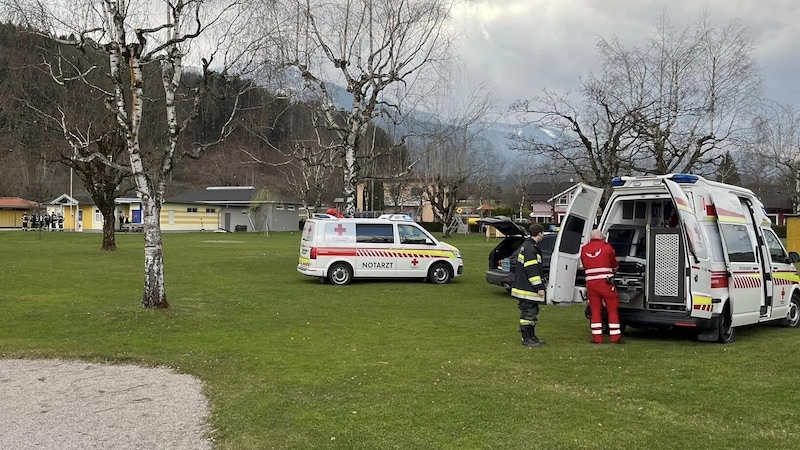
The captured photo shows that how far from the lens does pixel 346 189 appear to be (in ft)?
77.1

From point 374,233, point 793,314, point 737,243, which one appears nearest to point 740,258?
point 737,243

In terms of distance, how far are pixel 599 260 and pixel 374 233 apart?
10.2 m

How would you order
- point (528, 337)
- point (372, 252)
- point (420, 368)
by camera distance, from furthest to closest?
point (372, 252) < point (528, 337) < point (420, 368)

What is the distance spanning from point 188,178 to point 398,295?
95.6 metres

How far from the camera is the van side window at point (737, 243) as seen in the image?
10.4 meters

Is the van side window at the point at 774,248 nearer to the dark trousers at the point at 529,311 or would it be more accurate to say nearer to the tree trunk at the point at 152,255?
the dark trousers at the point at 529,311

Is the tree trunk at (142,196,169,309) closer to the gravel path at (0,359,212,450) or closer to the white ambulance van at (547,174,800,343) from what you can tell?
the gravel path at (0,359,212,450)

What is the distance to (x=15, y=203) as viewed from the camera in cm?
7444

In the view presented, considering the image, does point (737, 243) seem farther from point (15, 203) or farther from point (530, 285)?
point (15, 203)

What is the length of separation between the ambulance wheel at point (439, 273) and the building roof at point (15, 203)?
64831mm

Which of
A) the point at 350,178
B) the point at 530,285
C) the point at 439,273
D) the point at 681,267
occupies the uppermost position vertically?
the point at 350,178

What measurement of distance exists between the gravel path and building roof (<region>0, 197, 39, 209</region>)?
7240 cm

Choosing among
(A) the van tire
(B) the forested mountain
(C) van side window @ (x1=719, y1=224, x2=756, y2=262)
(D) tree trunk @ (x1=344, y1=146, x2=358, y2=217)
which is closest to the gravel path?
(B) the forested mountain

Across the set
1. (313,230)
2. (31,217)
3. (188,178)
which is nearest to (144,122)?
(313,230)
